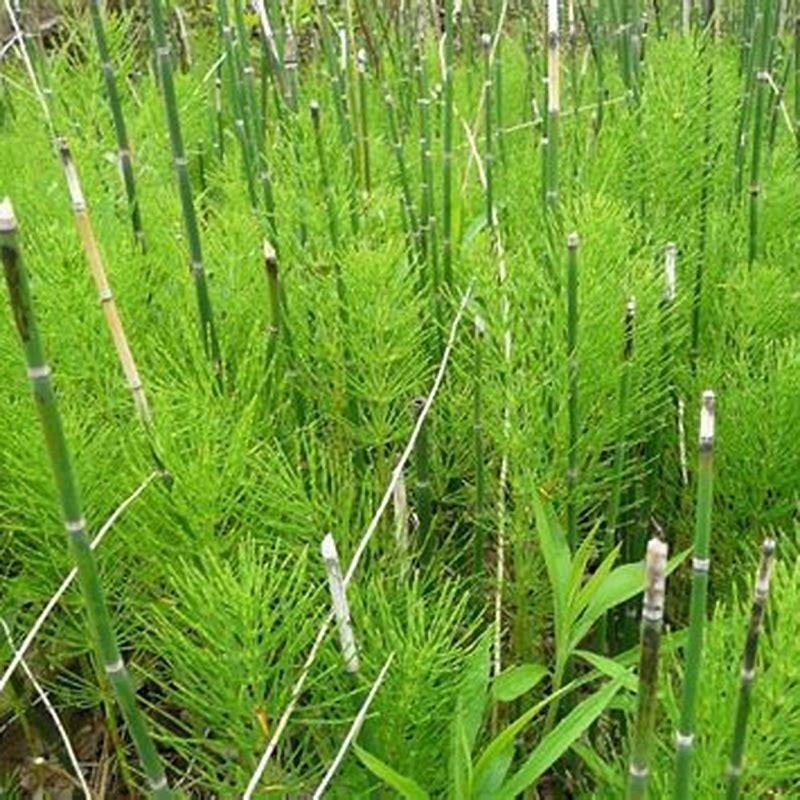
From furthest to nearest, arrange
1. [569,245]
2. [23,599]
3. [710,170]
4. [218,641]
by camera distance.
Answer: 1. [710,170]
2. [23,599]
3. [569,245]
4. [218,641]

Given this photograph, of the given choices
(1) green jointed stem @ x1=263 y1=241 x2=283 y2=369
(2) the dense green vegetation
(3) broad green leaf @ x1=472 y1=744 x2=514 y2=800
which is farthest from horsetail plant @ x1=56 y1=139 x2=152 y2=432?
(3) broad green leaf @ x1=472 y1=744 x2=514 y2=800

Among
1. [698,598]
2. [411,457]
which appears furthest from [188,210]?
[698,598]

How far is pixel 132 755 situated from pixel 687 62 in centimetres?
106

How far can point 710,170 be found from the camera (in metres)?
1.41

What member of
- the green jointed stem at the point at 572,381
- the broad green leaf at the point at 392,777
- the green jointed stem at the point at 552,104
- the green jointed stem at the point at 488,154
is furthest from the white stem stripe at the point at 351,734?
the green jointed stem at the point at 488,154

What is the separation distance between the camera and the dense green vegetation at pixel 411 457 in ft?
2.46

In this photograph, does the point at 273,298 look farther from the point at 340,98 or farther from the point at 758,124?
the point at 758,124

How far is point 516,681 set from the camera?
88cm

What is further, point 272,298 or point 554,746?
point 272,298

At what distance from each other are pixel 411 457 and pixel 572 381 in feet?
0.75

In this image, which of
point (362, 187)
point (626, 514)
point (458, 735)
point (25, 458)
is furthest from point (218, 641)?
point (362, 187)

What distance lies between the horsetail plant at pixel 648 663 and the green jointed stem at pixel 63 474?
0.27m

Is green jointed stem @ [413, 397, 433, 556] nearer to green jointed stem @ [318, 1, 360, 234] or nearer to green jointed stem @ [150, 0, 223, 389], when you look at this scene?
green jointed stem @ [150, 0, 223, 389]

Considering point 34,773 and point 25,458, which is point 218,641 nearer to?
point 25,458
